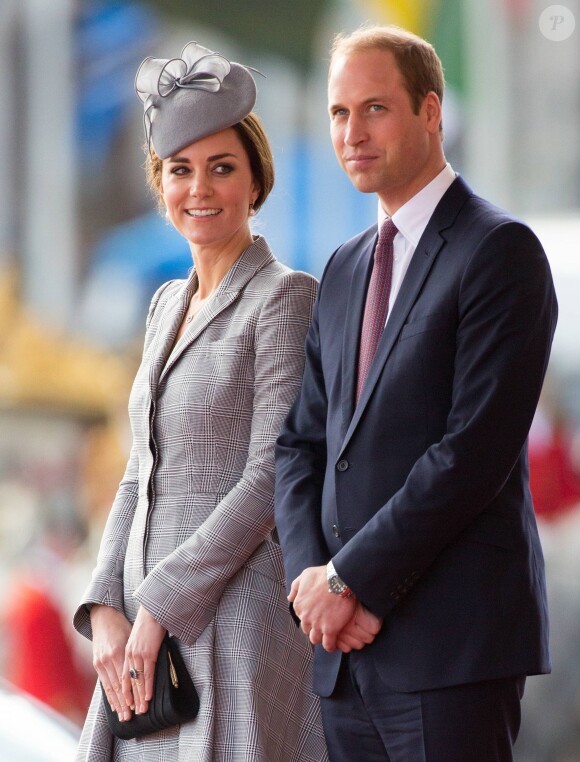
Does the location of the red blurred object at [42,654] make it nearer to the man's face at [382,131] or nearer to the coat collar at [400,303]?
the coat collar at [400,303]

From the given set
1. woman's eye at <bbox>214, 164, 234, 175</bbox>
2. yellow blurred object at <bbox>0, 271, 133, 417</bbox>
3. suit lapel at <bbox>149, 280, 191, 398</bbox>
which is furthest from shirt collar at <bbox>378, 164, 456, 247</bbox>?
yellow blurred object at <bbox>0, 271, 133, 417</bbox>

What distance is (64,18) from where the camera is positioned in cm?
401

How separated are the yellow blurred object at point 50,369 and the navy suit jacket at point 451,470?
241cm

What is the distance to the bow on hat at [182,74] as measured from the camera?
1.90m

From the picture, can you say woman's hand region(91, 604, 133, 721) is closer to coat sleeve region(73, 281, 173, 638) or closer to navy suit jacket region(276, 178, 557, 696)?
coat sleeve region(73, 281, 173, 638)

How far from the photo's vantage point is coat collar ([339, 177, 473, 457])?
157 centimetres

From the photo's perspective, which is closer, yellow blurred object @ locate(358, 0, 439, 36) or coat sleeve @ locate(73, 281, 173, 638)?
coat sleeve @ locate(73, 281, 173, 638)

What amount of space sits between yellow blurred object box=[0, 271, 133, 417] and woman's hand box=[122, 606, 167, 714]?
2.19 metres

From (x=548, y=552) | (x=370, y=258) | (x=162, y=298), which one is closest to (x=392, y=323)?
(x=370, y=258)

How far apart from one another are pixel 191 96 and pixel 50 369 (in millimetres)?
2317

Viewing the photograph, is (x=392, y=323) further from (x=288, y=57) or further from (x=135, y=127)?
(x=135, y=127)

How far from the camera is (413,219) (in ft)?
5.46

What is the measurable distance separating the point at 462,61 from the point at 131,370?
5.06 feet

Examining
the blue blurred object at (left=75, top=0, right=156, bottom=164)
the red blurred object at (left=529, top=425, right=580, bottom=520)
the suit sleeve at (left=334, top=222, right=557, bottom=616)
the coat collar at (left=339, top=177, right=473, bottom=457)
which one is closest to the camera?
the suit sleeve at (left=334, top=222, right=557, bottom=616)
